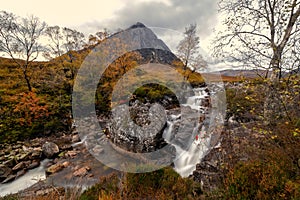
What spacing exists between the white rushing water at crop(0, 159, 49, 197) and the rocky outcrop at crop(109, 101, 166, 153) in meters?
3.18

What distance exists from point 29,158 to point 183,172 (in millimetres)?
6924

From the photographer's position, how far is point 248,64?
158 inches

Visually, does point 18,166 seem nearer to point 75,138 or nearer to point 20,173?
point 20,173

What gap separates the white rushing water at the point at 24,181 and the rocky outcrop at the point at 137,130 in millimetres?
3177

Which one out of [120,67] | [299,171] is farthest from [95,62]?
[299,171]

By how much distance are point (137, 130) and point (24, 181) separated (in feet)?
15.7

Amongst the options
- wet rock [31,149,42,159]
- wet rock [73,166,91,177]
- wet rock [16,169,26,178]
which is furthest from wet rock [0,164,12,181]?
wet rock [73,166,91,177]

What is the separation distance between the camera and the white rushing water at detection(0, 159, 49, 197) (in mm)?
6091

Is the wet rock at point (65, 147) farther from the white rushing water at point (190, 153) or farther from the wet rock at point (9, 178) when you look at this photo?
the white rushing water at point (190, 153)

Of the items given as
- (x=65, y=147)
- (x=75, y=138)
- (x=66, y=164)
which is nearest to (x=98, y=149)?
(x=66, y=164)

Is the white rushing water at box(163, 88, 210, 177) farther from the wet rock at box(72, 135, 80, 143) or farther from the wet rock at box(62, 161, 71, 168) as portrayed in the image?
the wet rock at box(72, 135, 80, 143)

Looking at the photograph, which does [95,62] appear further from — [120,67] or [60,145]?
[60,145]

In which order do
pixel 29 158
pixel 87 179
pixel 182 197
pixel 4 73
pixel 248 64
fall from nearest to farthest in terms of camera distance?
pixel 182 197, pixel 248 64, pixel 87 179, pixel 29 158, pixel 4 73

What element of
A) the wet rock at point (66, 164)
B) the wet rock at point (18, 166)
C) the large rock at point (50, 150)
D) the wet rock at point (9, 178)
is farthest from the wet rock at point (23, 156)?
the wet rock at point (66, 164)
